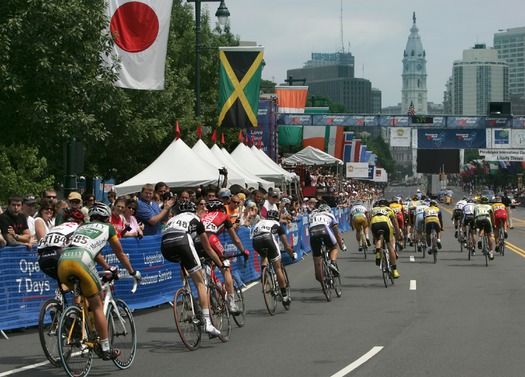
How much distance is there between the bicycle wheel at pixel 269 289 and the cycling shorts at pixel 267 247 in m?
0.20

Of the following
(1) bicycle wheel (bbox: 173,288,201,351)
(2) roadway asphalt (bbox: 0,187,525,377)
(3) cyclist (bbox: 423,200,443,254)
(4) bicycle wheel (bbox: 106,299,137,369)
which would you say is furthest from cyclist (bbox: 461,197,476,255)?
(4) bicycle wheel (bbox: 106,299,137,369)

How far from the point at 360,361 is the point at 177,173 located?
55.3ft

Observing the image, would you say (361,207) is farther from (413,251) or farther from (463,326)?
(463,326)

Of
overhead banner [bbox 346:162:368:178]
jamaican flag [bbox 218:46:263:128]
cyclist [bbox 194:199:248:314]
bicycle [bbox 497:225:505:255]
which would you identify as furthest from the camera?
overhead banner [bbox 346:162:368:178]

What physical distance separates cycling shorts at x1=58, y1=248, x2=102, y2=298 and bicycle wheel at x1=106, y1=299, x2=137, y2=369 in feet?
1.49

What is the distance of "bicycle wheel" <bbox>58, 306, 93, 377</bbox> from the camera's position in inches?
386

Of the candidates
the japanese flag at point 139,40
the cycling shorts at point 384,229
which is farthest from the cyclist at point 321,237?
the japanese flag at point 139,40

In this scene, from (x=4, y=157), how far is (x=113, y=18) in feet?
37.5

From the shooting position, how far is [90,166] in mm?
39969

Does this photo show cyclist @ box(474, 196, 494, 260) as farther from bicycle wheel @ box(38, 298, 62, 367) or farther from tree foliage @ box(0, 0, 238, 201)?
bicycle wheel @ box(38, 298, 62, 367)

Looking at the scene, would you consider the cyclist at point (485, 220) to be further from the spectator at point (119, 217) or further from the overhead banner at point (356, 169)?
the overhead banner at point (356, 169)

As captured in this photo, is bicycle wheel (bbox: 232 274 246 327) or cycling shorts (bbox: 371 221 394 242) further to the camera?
cycling shorts (bbox: 371 221 394 242)

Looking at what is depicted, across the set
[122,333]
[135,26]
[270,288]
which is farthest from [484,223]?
[122,333]

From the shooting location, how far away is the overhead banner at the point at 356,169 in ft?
283
